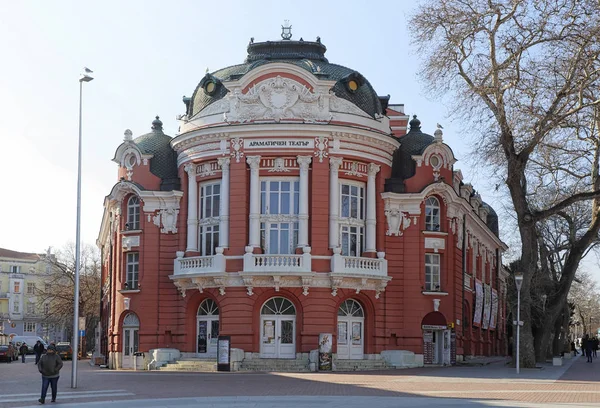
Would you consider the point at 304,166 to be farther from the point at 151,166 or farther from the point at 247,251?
the point at 151,166

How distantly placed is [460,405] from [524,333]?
73.2 feet

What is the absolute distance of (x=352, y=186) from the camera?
49219 millimetres

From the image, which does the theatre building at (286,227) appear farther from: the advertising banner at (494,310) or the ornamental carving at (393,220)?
the advertising banner at (494,310)

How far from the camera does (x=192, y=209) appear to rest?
163ft

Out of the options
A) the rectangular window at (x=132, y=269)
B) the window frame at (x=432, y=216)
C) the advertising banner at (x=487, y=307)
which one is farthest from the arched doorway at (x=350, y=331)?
the advertising banner at (x=487, y=307)

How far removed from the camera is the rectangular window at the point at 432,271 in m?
50.8

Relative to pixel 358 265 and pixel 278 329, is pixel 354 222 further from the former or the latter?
pixel 278 329

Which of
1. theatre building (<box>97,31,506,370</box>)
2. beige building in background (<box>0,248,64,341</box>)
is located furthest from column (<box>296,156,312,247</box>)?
beige building in background (<box>0,248,64,341</box>)

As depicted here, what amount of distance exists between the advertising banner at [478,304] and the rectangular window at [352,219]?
16065 mm

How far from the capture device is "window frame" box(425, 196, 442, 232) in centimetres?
5103

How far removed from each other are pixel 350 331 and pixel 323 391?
18.7 meters

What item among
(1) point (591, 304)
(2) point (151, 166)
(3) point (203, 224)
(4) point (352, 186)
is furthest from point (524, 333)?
(1) point (591, 304)

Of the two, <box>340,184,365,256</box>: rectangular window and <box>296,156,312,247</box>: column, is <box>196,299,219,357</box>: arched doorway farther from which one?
<box>340,184,365,256</box>: rectangular window

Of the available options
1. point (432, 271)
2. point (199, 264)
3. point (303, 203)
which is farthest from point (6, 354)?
point (432, 271)
